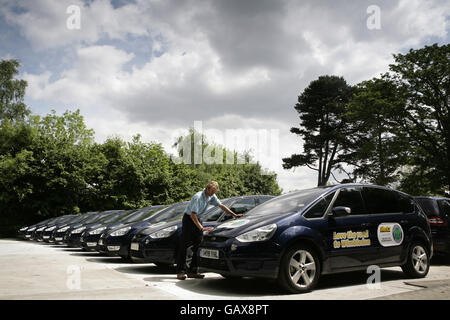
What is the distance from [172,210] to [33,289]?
437 centimetres

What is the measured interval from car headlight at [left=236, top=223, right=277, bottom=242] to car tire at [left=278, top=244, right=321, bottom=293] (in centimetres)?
36

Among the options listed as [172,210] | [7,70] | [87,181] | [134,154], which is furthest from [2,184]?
[172,210]

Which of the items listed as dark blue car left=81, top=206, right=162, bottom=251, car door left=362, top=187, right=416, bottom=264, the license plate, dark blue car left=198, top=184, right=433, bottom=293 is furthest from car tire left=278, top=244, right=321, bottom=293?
dark blue car left=81, top=206, right=162, bottom=251

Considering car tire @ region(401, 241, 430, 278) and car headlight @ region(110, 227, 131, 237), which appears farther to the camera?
car headlight @ region(110, 227, 131, 237)

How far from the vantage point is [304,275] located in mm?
5879

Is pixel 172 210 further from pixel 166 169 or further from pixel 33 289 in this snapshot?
pixel 166 169

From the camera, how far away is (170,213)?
33.6 ft

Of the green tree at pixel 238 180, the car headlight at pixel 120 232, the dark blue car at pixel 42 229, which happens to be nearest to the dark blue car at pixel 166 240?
the car headlight at pixel 120 232

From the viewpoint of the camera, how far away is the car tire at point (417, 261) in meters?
7.16

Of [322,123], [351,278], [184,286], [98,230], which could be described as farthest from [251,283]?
[322,123]

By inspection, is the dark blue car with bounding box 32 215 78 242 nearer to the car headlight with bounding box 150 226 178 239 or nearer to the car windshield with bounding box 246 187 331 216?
the car headlight with bounding box 150 226 178 239

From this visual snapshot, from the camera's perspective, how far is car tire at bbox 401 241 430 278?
23.5 feet

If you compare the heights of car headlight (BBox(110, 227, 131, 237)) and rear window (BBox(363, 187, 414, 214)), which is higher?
rear window (BBox(363, 187, 414, 214))

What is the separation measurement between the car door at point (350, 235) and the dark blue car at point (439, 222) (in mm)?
3713
